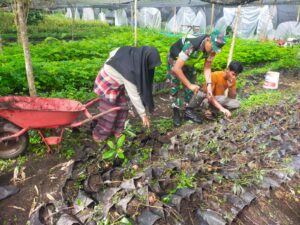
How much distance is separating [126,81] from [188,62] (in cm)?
143

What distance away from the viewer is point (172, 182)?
103 inches

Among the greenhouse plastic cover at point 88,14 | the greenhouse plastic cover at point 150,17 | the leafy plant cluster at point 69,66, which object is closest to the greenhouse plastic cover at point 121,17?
the greenhouse plastic cover at point 150,17

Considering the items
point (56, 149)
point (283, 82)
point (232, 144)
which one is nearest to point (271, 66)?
point (283, 82)

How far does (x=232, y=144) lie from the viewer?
3523mm

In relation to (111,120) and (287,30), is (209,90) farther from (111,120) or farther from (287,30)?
(287,30)

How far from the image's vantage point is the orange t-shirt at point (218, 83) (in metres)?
4.73

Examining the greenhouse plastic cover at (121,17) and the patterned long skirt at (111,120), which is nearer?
the patterned long skirt at (111,120)

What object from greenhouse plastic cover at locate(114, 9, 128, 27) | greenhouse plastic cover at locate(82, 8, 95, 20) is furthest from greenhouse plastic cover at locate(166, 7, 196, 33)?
greenhouse plastic cover at locate(82, 8, 95, 20)

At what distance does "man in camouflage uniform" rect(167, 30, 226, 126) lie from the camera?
3.71m

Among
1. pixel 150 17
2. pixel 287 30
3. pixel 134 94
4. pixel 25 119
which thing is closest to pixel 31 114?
pixel 25 119

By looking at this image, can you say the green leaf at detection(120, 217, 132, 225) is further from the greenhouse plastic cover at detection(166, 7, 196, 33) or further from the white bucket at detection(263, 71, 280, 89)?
the greenhouse plastic cover at detection(166, 7, 196, 33)

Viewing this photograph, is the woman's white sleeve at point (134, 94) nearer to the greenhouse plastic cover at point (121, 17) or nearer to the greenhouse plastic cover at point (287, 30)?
the greenhouse plastic cover at point (287, 30)

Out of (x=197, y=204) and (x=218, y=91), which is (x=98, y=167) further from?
(x=218, y=91)

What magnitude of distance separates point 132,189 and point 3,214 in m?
1.14
